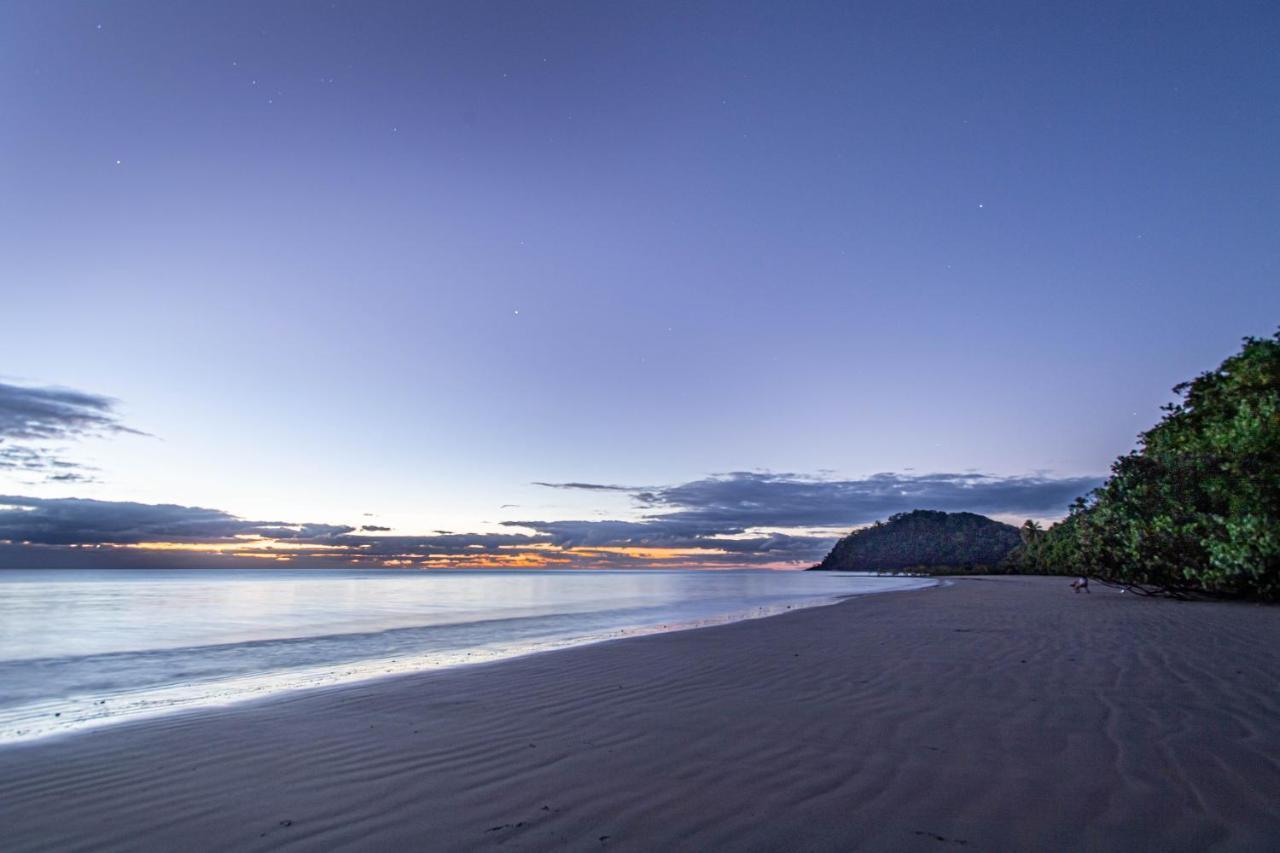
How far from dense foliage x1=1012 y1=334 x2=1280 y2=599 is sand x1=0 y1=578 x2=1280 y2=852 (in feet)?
35.2

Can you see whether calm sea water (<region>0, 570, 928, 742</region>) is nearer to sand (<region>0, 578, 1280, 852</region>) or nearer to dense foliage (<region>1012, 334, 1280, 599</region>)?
sand (<region>0, 578, 1280, 852</region>)

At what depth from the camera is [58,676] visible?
13.6m

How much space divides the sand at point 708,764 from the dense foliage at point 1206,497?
10.7 m

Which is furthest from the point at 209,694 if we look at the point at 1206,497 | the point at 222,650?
the point at 1206,497

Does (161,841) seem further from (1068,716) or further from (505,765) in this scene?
(1068,716)

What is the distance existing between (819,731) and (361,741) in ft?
13.5

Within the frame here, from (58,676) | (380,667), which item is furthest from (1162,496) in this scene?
(58,676)

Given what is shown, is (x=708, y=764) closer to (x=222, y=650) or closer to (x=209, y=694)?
(x=209, y=694)

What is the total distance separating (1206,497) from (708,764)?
2268cm

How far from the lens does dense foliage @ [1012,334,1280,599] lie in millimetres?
17984

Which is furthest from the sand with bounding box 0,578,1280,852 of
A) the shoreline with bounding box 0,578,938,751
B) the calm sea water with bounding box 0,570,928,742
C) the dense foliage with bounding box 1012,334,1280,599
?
the dense foliage with bounding box 1012,334,1280,599

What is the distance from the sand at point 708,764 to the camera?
4.07 m

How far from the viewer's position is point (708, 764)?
5.33 m

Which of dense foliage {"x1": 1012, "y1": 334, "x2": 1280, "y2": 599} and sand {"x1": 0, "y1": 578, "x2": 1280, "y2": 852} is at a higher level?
dense foliage {"x1": 1012, "y1": 334, "x2": 1280, "y2": 599}
